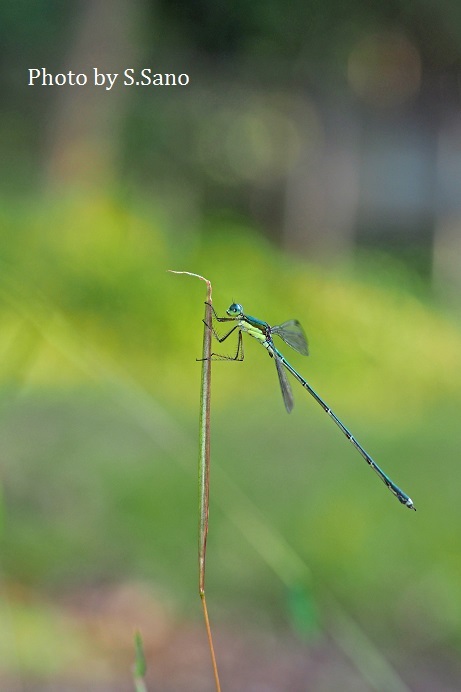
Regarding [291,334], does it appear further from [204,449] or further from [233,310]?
[204,449]

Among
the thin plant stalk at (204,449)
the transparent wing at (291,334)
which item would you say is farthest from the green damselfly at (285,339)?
the thin plant stalk at (204,449)

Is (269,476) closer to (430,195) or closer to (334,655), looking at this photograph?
(334,655)

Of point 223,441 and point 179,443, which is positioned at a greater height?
point 179,443

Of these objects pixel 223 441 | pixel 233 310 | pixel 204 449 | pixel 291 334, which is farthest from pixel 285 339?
pixel 223 441

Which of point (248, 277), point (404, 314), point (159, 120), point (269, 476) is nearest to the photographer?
point (269, 476)

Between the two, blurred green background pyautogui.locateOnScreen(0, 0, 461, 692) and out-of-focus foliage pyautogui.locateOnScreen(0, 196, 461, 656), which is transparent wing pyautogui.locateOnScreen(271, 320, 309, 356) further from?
out-of-focus foliage pyautogui.locateOnScreen(0, 196, 461, 656)

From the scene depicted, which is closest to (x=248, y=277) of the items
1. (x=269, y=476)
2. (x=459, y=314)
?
(x=269, y=476)

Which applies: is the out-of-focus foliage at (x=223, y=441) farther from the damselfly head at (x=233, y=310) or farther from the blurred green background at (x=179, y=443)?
the damselfly head at (x=233, y=310)

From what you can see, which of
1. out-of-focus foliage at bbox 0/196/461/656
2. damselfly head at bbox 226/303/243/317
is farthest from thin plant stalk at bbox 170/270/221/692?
out-of-focus foliage at bbox 0/196/461/656
